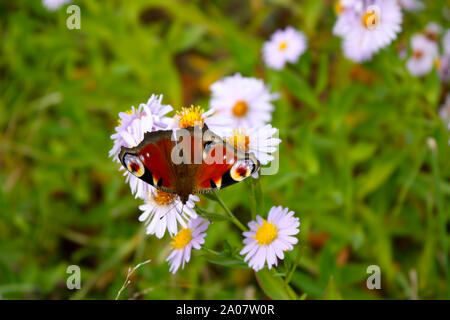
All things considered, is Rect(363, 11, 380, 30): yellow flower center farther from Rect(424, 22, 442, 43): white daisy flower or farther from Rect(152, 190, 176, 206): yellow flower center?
Rect(152, 190, 176, 206): yellow flower center

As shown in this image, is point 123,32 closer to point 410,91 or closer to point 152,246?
point 152,246

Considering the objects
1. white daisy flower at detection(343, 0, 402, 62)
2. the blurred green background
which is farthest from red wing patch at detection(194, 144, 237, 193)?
white daisy flower at detection(343, 0, 402, 62)

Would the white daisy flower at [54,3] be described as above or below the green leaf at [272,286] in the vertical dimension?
above

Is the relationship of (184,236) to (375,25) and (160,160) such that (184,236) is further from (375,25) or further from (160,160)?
(375,25)

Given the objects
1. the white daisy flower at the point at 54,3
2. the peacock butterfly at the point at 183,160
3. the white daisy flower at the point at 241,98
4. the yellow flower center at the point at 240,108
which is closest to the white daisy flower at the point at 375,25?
the white daisy flower at the point at 241,98

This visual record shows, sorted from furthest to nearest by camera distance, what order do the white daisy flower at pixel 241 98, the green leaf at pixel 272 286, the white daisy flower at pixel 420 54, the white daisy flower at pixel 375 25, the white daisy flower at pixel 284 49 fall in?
the white daisy flower at pixel 420 54 → the white daisy flower at pixel 284 49 → the white daisy flower at pixel 241 98 → the white daisy flower at pixel 375 25 → the green leaf at pixel 272 286

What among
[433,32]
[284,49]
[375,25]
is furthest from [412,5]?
[284,49]

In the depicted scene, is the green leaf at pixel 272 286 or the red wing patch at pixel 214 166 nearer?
the red wing patch at pixel 214 166

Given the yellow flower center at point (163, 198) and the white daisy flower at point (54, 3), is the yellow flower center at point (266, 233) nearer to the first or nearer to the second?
the yellow flower center at point (163, 198)
